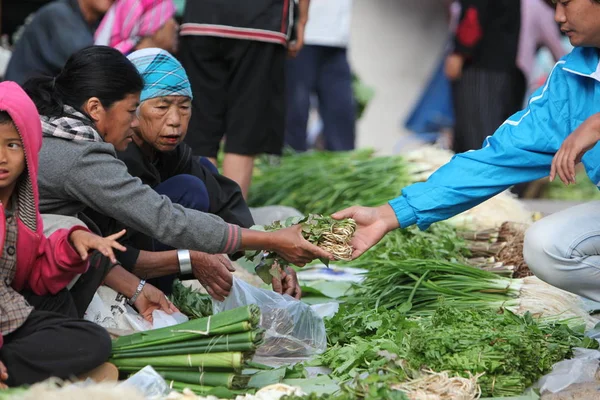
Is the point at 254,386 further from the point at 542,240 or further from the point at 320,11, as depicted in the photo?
the point at 320,11

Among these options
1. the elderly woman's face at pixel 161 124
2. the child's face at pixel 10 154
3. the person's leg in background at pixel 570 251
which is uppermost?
the child's face at pixel 10 154

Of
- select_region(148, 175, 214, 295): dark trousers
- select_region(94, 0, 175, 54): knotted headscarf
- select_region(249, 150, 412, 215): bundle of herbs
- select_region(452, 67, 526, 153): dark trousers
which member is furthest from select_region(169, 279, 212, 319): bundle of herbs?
select_region(452, 67, 526, 153): dark trousers

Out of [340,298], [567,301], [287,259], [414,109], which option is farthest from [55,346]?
[414,109]

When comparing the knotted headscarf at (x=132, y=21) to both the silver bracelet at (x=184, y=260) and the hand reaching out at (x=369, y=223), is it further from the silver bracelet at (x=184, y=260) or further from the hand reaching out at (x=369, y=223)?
the hand reaching out at (x=369, y=223)

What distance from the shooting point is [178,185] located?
3998 millimetres

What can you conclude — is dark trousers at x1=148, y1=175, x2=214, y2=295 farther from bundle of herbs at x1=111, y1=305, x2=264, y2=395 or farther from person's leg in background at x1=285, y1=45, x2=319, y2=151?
person's leg in background at x1=285, y1=45, x2=319, y2=151

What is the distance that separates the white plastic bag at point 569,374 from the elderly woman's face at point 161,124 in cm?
172

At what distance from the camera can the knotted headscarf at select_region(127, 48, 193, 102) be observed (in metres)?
3.97

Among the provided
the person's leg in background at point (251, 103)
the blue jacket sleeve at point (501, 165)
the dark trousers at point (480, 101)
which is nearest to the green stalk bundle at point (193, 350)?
the blue jacket sleeve at point (501, 165)

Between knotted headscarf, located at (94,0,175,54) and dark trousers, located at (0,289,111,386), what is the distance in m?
2.99

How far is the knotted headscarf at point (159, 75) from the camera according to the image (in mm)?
3969

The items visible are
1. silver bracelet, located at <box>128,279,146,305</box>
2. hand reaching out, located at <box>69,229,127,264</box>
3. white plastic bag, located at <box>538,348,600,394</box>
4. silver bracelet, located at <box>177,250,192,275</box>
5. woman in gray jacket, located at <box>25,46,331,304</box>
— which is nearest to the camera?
hand reaching out, located at <box>69,229,127,264</box>

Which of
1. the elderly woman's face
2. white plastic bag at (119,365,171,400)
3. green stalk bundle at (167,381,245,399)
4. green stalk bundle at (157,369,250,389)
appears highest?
the elderly woman's face

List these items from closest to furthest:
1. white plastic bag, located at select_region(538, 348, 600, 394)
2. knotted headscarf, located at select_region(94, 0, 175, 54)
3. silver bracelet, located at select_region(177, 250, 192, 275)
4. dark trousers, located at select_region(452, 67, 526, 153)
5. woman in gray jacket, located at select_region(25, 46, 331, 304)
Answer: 1. white plastic bag, located at select_region(538, 348, 600, 394)
2. woman in gray jacket, located at select_region(25, 46, 331, 304)
3. silver bracelet, located at select_region(177, 250, 192, 275)
4. knotted headscarf, located at select_region(94, 0, 175, 54)
5. dark trousers, located at select_region(452, 67, 526, 153)
